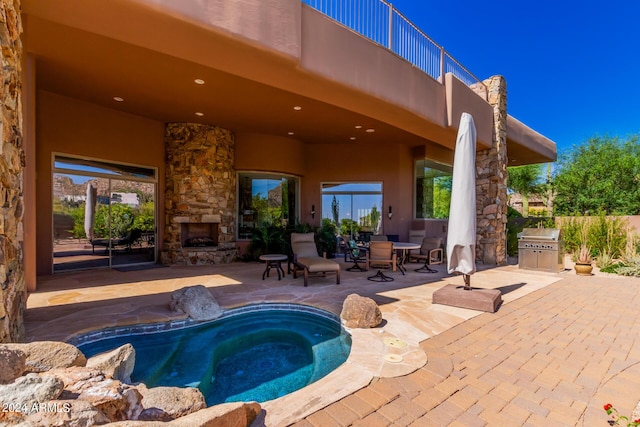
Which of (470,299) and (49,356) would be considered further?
(470,299)

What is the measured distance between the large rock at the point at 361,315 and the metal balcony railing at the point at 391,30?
4.69m

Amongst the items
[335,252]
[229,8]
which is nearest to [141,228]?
[335,252]

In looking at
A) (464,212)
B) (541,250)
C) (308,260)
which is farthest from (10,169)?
(541,250)

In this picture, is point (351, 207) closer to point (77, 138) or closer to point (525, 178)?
point (77, 138)

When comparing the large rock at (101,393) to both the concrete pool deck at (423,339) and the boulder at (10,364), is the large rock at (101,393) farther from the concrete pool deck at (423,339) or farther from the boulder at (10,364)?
the concrete pool deck at (423,339)

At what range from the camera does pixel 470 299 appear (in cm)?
479

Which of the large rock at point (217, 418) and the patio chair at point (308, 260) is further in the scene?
the patio chair at point (308, 260)

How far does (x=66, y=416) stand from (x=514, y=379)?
10.6ft

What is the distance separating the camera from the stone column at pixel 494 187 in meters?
9.48

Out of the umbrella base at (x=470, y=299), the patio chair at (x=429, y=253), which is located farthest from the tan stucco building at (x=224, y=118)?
the umbrella base at (x=470, y=299)

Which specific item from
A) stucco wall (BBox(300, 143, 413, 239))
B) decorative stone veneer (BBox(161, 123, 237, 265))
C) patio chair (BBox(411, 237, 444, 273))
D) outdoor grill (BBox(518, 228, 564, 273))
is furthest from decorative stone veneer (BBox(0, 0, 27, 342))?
outdoor grill (BBox(518, 228, 564, 273))

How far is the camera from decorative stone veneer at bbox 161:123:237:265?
9.12m

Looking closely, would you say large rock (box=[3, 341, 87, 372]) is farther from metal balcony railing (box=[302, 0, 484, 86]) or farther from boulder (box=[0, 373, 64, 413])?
metal balcony railing (box=[302, 0, 484, 86])

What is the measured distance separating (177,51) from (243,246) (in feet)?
22.6
